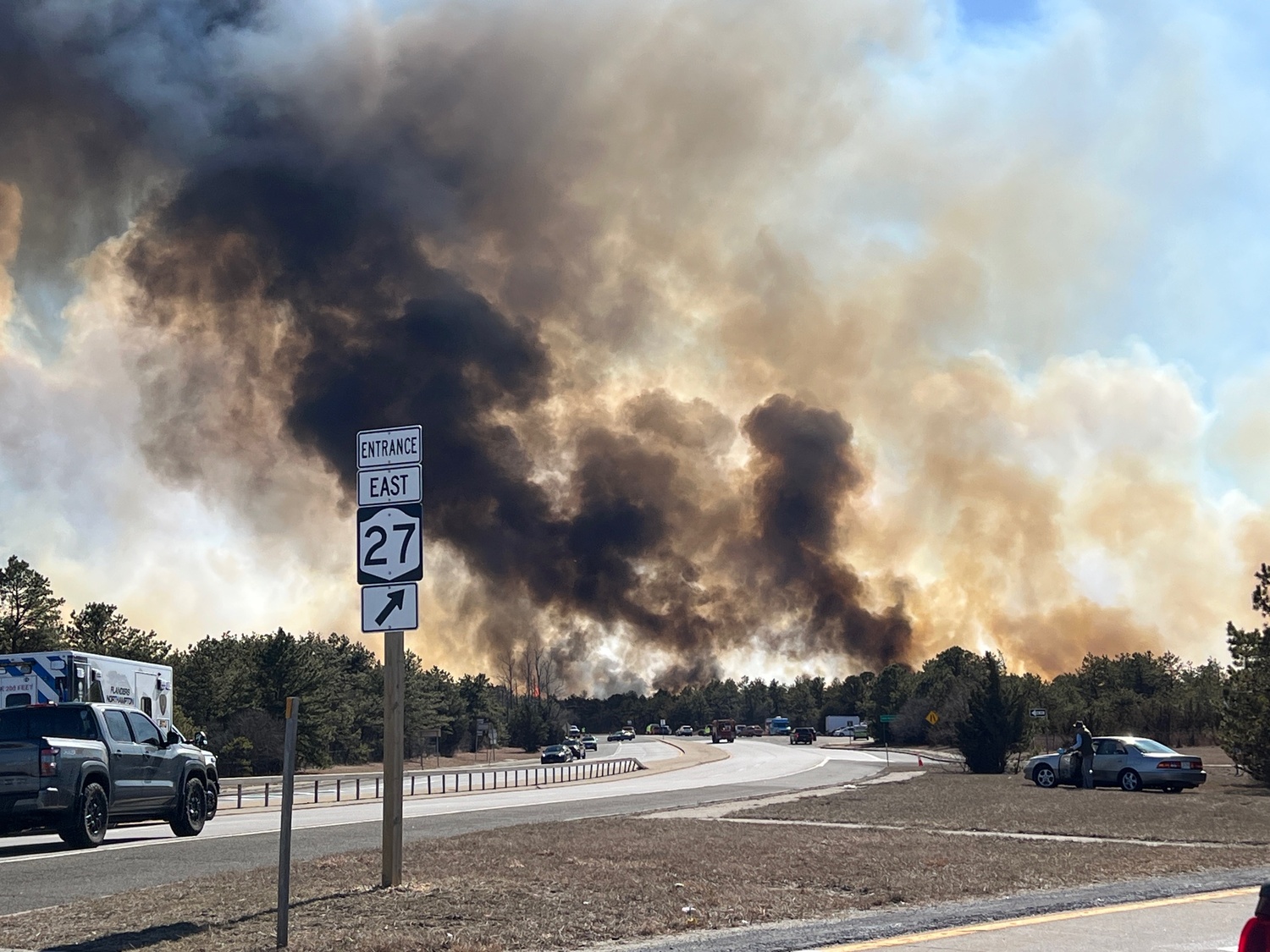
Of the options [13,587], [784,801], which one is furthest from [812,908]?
[13,587]

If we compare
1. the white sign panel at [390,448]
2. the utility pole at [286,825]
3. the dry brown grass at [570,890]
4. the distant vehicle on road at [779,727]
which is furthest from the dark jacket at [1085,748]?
the distant vehicle on road at [779,727]

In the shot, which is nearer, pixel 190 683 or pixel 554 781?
pixel 554 781

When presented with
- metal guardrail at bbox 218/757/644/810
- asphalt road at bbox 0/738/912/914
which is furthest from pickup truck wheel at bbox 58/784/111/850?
metal guardrail at bbox 218/757/644/810

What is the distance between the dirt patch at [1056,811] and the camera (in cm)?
2020

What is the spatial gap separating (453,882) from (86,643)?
65.8 m

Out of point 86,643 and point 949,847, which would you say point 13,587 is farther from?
point 949,847

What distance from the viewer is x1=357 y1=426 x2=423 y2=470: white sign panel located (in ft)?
40.5

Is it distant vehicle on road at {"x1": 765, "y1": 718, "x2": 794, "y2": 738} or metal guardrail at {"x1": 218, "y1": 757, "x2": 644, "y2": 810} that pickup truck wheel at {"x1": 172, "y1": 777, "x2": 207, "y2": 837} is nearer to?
metal guardrail at {"x1": 218, "y1": 757, "x2": 644, "y2": 810}

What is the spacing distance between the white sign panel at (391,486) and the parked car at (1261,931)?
28.0 feet

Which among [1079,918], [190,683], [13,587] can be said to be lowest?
[1079,918]

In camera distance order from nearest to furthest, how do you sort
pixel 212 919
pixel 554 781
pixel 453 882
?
1. pixel 212 919
2. pixel 453 882
3. pixel 554 781

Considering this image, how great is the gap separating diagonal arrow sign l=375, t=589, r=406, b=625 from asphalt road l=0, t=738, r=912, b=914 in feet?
13.9

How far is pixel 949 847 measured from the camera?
55.3 ft

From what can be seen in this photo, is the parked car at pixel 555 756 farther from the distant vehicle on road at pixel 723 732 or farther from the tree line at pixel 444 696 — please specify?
the distant vehicle on road at pixel 723 732
